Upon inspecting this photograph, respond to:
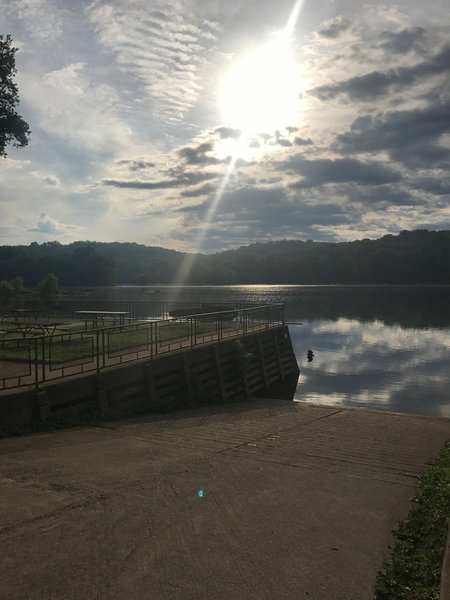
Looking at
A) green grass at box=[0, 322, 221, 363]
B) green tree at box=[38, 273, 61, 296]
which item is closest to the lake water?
→ green grass at box=[0, 322, 221, 363]

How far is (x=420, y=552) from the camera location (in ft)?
16.1

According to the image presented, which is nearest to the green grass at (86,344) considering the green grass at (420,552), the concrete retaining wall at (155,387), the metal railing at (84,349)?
the metal railing at (84,349)

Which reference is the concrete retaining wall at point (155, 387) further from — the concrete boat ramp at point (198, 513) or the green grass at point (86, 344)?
the green grass at point (86, 344)

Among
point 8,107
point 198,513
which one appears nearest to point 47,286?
point 8,107

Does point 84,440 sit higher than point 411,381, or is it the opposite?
point 84,440

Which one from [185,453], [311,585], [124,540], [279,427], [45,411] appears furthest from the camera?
[279,427]

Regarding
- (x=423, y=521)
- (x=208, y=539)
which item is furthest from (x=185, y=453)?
(x=423, y=521)

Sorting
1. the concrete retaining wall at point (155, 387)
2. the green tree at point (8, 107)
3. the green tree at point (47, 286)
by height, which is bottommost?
the concrete retaining wall at point (155, 387)

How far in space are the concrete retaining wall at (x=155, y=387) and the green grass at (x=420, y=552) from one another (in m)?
6.97

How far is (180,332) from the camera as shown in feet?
72.4

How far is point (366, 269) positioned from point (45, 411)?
19720cm

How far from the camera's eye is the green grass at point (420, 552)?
4.25 m

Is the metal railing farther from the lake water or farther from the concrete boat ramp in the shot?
the lake water

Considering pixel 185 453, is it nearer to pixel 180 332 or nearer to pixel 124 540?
pixel 124 540
